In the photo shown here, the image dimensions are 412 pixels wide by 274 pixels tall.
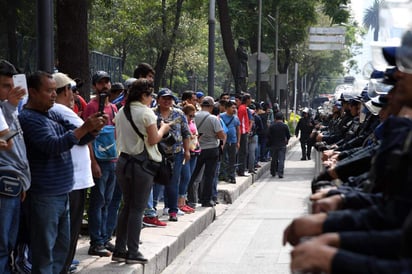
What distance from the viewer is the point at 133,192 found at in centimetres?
817

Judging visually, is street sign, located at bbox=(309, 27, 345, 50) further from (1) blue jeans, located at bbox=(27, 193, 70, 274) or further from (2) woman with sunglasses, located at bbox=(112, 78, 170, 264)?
(1) blue jeans, located at bbox=(27, 193, 70, 274)

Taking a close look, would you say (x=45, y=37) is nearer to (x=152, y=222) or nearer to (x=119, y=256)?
(x=119, y=256)

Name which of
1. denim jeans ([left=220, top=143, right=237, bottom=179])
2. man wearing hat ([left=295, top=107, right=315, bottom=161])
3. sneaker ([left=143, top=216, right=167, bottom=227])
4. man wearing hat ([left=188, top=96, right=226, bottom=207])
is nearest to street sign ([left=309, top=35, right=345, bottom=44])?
man wearing hat ([left=295, top=107, right=315, bottom=161])

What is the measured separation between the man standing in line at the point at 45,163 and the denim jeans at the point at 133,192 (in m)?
1.56

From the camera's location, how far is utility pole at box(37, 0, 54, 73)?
786 centimetres

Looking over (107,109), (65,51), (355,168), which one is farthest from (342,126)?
(355,168)

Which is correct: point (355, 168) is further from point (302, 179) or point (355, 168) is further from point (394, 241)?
point (302, 179)

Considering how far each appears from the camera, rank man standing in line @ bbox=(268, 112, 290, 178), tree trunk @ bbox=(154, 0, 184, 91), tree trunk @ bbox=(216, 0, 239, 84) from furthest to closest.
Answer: tree trunk @ bbox=(154, 0, 184, 91), tree trunk @ bbox=(216, 0, 239, 84), man standing in line @ bbox=(268, 112, 290, 178)

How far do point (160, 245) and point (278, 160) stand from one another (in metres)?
14.0

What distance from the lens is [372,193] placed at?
4.22 meters

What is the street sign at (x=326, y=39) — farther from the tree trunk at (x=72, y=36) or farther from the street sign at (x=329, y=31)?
the tree trunk at (x=72, y=36)

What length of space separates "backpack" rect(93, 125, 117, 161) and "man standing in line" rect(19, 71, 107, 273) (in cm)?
188

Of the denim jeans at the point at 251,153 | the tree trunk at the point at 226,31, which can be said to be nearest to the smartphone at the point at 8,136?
the denim jeans at the point at 251,153

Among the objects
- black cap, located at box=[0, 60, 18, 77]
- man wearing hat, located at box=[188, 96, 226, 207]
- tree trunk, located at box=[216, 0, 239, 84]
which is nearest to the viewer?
black cap, located at box=[0, 60, 18, 77]
